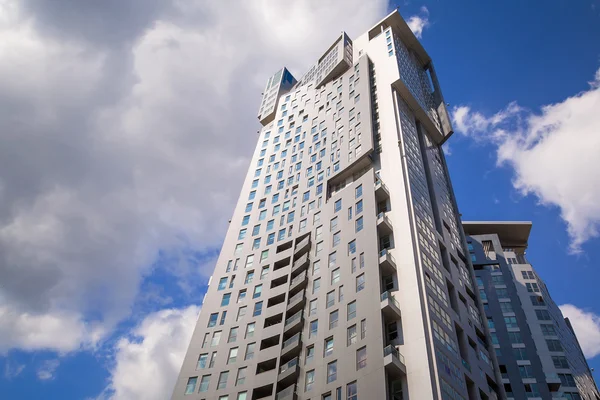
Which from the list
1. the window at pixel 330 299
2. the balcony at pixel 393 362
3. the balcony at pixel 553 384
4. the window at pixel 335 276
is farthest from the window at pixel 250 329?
the balcony at pixel 553 384

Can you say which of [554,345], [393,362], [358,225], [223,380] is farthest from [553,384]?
[223,380]

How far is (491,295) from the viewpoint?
3376 inches

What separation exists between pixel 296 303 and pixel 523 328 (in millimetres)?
45420

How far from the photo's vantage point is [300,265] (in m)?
59.8

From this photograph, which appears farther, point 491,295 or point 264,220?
point 491,295

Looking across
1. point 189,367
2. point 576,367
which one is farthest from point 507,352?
point 189,367

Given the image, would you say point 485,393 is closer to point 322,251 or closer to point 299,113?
point 322,251

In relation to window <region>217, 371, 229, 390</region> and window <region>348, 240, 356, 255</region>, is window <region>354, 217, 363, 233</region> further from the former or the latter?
window <region>217, 371, 229, 390</region>

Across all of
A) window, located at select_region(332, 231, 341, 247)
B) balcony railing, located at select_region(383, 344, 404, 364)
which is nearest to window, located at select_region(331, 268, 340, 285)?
window, located at select_region(332, 231, 341, 247)

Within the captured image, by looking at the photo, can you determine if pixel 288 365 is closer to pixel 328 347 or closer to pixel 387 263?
pixel 328 347

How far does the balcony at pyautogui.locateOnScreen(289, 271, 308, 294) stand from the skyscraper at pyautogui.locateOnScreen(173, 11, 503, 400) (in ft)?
0.76

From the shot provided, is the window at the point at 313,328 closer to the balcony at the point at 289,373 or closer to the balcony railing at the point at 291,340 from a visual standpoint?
the balcony railing at the point at 291,340

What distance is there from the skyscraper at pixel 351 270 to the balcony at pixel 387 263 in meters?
0.32

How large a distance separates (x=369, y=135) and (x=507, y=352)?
40599mm
